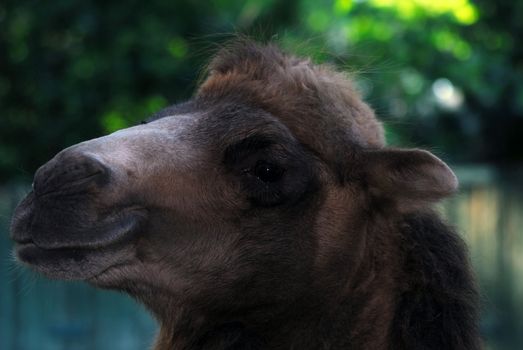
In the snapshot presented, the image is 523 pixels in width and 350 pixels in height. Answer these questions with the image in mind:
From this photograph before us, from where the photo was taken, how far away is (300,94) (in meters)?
4.34

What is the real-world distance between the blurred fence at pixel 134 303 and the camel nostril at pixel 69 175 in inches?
269

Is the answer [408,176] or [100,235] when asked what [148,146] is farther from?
[408,176]

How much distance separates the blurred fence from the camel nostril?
6.83m

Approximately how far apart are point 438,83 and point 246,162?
692 centimetres

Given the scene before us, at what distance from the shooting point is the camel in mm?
3949

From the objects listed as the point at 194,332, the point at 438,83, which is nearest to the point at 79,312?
the point at 438,83

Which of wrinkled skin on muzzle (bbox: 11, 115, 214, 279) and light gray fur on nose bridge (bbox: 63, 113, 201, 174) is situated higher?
light gray fur on nose bridge (bbox: 63, 113, 201, 174)

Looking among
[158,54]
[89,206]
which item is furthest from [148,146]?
[158,54]

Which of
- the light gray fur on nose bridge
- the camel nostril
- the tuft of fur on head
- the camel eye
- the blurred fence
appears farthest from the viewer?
the blurred fence

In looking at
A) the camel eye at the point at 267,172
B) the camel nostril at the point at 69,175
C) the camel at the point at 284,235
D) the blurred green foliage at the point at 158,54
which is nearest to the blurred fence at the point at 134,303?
the blurred green foliage at the point at 158,54

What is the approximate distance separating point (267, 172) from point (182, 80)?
5839 mm

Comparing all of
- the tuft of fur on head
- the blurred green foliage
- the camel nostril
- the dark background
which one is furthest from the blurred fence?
the camel nostril

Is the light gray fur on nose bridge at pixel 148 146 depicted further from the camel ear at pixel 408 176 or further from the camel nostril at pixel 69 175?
the camel ear at pixel 408 176

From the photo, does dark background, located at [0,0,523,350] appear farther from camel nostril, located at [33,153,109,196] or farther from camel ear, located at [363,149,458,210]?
camel nostril, located at [33,153,109,196]
